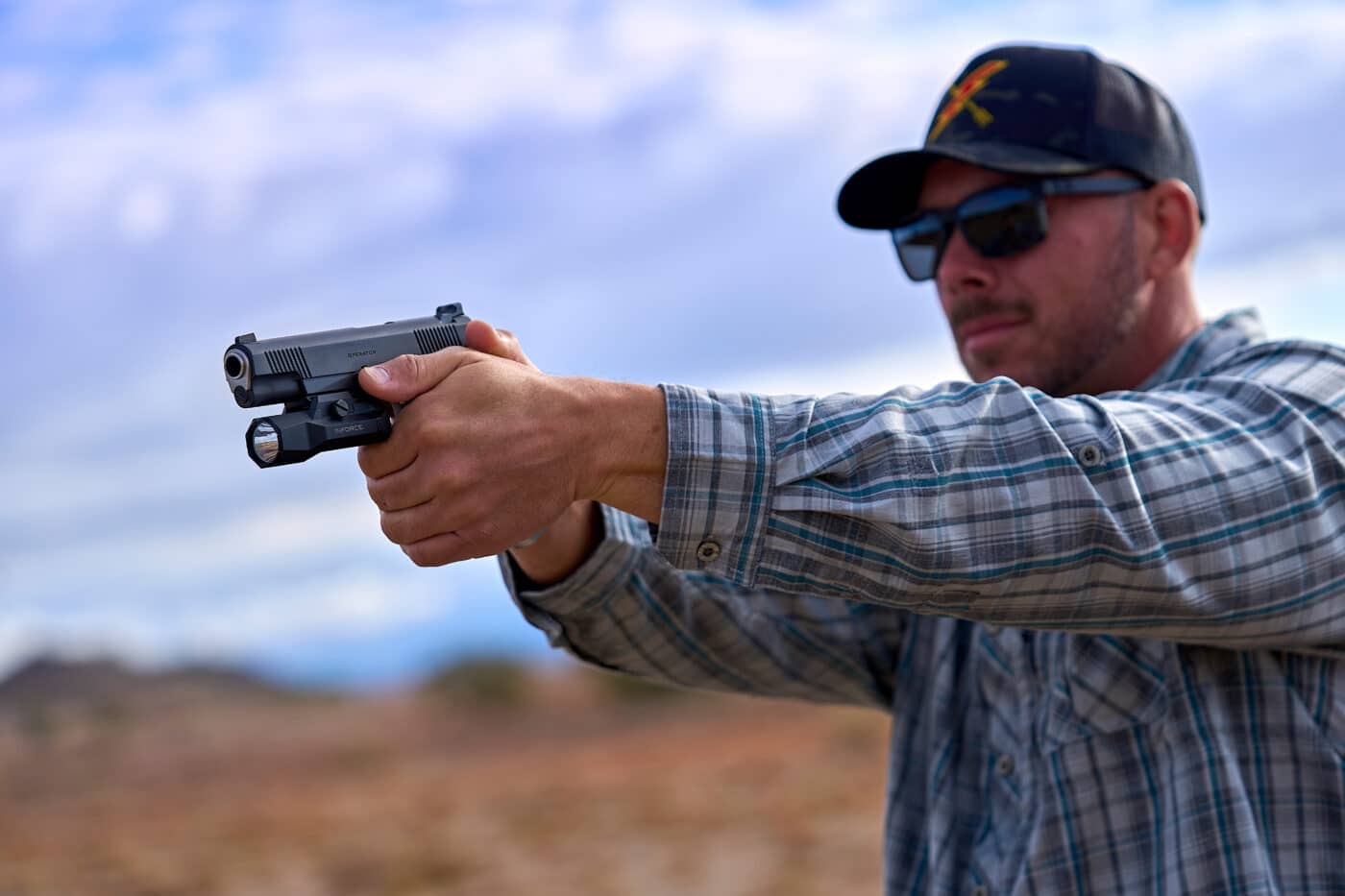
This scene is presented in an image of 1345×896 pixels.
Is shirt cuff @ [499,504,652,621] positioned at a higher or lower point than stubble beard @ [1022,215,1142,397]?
lower

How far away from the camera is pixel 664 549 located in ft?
6.75

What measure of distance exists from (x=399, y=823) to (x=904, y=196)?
34.7 feet

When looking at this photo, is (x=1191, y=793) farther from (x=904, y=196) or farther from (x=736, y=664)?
(x=904, y=196)

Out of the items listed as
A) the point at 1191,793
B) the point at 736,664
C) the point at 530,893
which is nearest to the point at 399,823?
the point at 530,893

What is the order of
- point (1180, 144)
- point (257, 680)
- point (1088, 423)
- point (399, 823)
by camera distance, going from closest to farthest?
point (1088, 423) < point (1180, 144) < point (399, 823) < point (257, 680)

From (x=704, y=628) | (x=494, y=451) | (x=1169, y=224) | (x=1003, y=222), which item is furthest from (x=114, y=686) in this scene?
(x=494, y=451)

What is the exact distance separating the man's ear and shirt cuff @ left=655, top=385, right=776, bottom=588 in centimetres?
159

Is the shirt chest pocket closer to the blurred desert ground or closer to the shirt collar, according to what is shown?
the shirt collar

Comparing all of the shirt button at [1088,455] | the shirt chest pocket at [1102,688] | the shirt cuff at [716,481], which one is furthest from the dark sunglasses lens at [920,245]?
the shirt cuff at [716,481]

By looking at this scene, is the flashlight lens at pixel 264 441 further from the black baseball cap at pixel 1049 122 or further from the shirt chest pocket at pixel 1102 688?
the black baseball cap at pixel 1049 122

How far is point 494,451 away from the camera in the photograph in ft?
6.40

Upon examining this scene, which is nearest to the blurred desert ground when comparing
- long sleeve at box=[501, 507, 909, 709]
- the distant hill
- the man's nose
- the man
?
the distant hill

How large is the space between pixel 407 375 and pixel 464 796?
12752 mm

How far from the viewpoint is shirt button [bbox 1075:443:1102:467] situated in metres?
2.12
